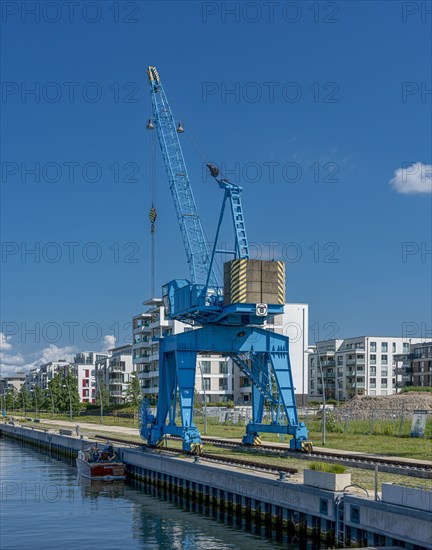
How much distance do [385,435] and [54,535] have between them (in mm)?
36125

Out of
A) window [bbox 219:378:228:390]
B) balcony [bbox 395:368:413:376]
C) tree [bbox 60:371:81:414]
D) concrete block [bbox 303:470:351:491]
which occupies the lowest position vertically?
tree [bbox 60:371:81:414]

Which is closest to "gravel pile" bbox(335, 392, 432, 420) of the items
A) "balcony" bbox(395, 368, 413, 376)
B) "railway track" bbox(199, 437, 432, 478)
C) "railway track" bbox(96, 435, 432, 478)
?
"railway track" bbox(199, 437, 432, 478)

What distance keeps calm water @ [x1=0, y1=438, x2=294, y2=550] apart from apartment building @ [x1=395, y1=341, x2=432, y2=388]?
378 feet

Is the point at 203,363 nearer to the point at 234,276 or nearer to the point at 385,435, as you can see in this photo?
the point at 385,435

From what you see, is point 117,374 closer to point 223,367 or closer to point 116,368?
point 116,368

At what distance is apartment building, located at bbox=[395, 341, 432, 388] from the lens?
158 meters

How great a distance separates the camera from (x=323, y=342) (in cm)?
18612

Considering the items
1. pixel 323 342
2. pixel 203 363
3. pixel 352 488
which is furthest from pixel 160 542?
pixel 323 342

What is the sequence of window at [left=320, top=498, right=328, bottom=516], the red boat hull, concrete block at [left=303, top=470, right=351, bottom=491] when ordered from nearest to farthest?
concrete block at [left=303, top=470, right=351, bottom=491]
window at [left=320, top=498, right=328, bottom=516]
the red boat hull

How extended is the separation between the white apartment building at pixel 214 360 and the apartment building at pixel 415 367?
80.6ft

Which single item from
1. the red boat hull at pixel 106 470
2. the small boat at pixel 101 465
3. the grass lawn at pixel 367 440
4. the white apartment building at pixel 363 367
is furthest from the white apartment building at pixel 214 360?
the red boat hull at pixel 106 470

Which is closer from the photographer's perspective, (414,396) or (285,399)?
(285,399)

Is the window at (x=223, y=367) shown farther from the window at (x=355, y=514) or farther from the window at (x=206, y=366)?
the window at (x=355, y=514)

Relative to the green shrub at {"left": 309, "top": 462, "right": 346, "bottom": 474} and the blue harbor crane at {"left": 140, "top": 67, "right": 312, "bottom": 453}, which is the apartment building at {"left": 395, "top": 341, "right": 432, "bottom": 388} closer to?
the blue harbor crane at {"left": 140, "top": 67, "right": 312, "bottom": 453}
